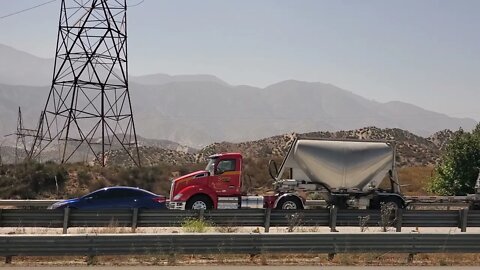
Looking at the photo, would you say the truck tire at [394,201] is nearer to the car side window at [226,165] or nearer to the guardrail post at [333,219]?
the guardrail post at [333,219]

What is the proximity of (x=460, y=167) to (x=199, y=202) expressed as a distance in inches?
828

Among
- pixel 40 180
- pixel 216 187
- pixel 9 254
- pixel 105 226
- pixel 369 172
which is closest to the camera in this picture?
pixel 9 254

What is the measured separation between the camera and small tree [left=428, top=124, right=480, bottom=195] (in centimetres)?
3644

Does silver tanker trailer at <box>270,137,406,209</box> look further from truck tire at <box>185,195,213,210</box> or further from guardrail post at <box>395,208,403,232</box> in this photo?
guardrail post at <box>395,208,403,232</box>

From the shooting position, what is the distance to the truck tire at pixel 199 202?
22.7 metres

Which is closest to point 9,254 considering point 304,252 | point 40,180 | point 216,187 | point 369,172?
point 304,252

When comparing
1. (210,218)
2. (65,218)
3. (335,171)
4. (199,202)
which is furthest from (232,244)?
(335,171)

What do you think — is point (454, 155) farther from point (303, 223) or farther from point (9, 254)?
point (9, 254)

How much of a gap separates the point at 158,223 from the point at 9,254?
6551mm

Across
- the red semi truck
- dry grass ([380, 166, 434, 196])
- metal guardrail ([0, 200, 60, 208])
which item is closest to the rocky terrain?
dry grass ([380, 166, 434, 196])

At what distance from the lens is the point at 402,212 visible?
18.7 metres

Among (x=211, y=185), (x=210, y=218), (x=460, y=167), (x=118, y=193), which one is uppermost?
(x=460, y=167)

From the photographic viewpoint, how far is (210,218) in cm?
1825

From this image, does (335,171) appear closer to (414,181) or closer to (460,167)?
(460,167)
